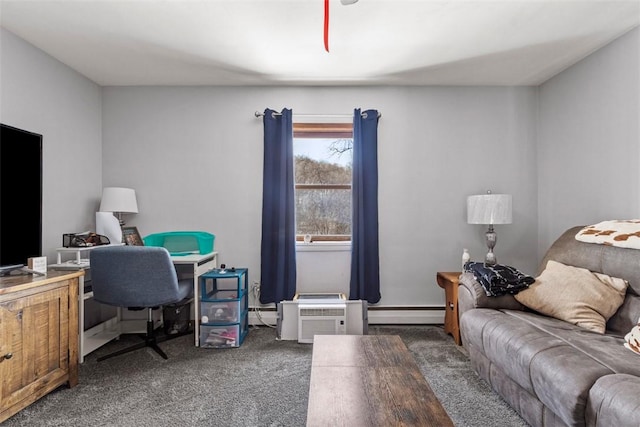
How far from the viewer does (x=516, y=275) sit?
7.66 ft

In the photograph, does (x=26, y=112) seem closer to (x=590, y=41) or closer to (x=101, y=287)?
(x=101, y=287)

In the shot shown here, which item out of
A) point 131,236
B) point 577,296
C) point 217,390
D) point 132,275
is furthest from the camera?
point 131,236

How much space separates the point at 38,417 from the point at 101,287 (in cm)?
84

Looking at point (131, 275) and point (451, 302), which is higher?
point (131, 275)

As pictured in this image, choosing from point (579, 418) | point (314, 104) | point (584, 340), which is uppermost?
point (314, 104)

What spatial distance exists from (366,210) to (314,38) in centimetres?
160

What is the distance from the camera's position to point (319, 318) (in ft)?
9.63

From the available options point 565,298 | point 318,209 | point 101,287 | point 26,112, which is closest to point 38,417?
point 101,287

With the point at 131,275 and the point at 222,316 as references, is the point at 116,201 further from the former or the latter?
the point at 222,316

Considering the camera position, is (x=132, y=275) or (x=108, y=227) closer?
(x=132, y=275)

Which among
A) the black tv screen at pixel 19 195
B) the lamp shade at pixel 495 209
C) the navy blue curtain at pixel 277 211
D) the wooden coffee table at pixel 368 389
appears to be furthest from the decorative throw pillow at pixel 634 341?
the black tv screen at pixel 19 195

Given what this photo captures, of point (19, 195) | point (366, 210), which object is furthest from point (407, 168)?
point (19, 195)

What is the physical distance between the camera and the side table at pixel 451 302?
9.59ft

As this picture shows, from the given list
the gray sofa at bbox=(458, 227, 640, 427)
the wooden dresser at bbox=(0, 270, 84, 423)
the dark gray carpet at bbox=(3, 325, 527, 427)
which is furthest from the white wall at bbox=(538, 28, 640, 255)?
the wooden dresser at bbox=(0, 270, 84, 423)
